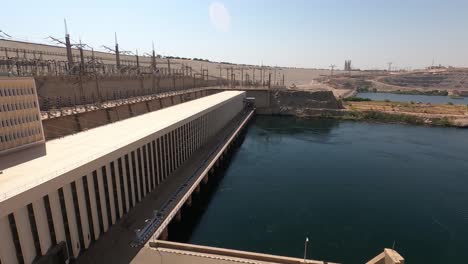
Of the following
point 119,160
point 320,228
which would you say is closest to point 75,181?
Answer: point 119,160

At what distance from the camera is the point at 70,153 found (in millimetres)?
17812

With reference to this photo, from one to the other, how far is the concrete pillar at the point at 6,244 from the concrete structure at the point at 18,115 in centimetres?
656

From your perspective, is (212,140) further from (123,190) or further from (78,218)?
(78,218)

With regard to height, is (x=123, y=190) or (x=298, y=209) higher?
(x=123, y=190)

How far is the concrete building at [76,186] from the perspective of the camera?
13.2 meters

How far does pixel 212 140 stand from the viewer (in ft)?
136

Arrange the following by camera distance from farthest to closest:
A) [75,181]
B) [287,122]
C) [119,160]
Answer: [287,122]
[119,160]
[75,181]

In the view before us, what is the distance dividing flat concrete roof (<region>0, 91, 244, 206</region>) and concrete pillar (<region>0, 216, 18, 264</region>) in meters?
1.40

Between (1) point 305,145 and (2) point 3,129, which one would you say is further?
(1) point 305,145

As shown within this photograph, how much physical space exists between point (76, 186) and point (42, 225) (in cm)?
243

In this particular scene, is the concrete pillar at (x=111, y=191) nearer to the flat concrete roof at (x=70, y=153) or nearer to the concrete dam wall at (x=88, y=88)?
the flat concrete roof at (x=70, y=153)

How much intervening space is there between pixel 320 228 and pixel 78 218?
56.9 feet

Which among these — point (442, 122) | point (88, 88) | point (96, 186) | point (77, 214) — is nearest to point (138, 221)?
point (96, 186)

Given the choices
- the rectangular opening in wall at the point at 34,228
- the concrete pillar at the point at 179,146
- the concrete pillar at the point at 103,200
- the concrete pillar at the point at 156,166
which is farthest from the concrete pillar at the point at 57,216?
the concrete pillar at the point at 179,146
